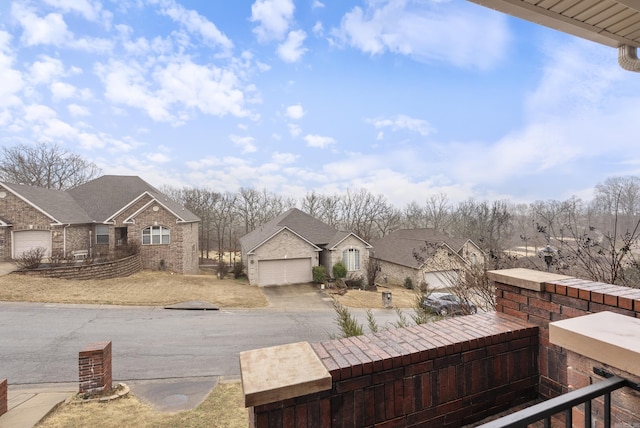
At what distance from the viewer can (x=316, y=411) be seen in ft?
6.47

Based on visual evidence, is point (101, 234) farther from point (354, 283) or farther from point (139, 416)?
point (139, 416)

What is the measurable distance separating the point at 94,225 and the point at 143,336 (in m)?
15.9

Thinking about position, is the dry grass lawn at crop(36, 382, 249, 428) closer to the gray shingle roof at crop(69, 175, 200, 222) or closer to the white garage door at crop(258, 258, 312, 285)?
the white garage door at crop(258, 258, 312, 285)

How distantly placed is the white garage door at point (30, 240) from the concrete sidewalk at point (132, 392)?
16.2m

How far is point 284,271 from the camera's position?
69.1ft

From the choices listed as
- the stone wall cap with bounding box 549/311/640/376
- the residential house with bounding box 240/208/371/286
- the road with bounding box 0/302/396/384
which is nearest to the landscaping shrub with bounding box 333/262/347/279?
the residential house with bounding box 240/208/371/286

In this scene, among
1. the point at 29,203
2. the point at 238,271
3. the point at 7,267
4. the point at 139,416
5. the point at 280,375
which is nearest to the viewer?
the point at 280,375

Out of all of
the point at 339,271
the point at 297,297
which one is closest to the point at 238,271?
the point at 297,297

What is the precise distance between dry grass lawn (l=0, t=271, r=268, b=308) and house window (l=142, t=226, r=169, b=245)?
3.02m

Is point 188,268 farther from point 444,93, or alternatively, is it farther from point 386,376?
point 386,376

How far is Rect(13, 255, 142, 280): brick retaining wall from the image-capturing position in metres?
15.4

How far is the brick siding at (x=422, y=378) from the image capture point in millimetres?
2051

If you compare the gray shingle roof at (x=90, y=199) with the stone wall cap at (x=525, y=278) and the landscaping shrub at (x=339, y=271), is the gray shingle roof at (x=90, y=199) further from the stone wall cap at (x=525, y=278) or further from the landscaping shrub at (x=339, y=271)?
the stone wall cap at (x=525, y=278)

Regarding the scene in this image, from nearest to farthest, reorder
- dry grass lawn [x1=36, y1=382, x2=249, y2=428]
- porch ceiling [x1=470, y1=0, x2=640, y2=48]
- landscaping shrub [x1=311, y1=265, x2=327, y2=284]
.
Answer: porch ceiling [x1=470, y1=0, x2=640, y2=48] → dry grass lawn [x1=36, y1=382, x2=249, y2=428] → landscaping shrub [x1=311, y1=265, x2=327, y2=284]
